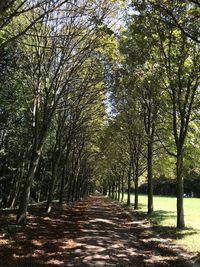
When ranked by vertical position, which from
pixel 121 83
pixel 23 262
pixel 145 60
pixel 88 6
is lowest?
pixel 23 262

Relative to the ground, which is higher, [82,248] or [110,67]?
[110,67]

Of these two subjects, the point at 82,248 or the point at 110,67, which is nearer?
the point at 82,248

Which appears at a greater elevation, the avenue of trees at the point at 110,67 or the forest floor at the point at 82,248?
the avenue of trees at the point at 110,67

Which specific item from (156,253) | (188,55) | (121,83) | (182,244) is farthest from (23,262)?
(188,55)

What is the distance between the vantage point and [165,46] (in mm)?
18484

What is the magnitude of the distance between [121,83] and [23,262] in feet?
35.7

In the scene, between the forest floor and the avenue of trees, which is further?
the avenue of trees

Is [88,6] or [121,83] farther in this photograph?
[121,83]

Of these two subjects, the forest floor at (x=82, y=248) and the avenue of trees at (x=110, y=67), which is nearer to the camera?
the forest floor at (x=82, y=248)

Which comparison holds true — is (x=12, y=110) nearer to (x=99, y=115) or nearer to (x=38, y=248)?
(x=99, y=115)

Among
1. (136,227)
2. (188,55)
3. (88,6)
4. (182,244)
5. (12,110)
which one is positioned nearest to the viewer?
(182,244)

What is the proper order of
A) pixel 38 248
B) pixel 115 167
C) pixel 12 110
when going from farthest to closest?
1. pixel 115 167
2. pixel 12 110
3. pixel 38 248

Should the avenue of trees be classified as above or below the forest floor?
above

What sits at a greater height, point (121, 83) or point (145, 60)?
point (145, 60)
